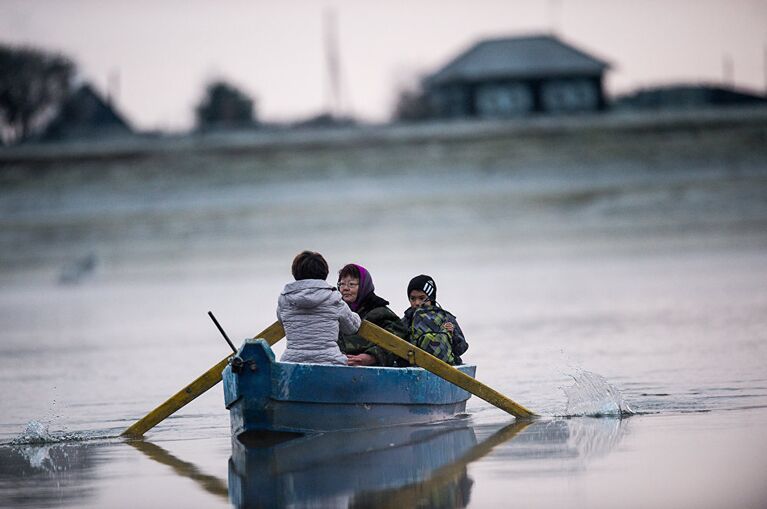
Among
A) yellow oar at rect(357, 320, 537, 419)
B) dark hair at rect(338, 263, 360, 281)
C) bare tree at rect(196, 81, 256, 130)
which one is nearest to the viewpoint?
yellow oar at rect(357, 320, 537, 419)

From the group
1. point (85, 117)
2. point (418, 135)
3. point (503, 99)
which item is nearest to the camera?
point (418, 135)

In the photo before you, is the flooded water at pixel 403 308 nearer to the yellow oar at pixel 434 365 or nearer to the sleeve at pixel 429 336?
the yellow oar at pixel 434 365

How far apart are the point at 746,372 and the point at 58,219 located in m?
33.2

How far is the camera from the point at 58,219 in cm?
4622

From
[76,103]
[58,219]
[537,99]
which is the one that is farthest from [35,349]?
[76,103]

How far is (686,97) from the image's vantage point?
69.2 m

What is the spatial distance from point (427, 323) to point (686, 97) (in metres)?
57.5

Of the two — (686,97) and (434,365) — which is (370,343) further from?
(686,97)

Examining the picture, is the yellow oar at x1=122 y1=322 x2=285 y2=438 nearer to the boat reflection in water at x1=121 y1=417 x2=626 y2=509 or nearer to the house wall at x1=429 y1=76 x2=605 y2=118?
the boat reflection in water at x1=121 y1=417 x2=626 y2=509

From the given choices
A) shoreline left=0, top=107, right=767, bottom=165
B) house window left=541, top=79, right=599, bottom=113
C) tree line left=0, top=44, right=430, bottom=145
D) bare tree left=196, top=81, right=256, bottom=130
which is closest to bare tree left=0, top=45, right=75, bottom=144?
tree line left=0, top=44, right=430, bottom=145

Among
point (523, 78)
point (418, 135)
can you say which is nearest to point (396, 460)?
point (418, 135)

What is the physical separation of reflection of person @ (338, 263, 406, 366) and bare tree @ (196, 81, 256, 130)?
6201 centimetres

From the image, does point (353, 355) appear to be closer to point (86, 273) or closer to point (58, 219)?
point (86, 273)

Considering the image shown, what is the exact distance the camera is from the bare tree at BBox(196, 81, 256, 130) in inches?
2975
